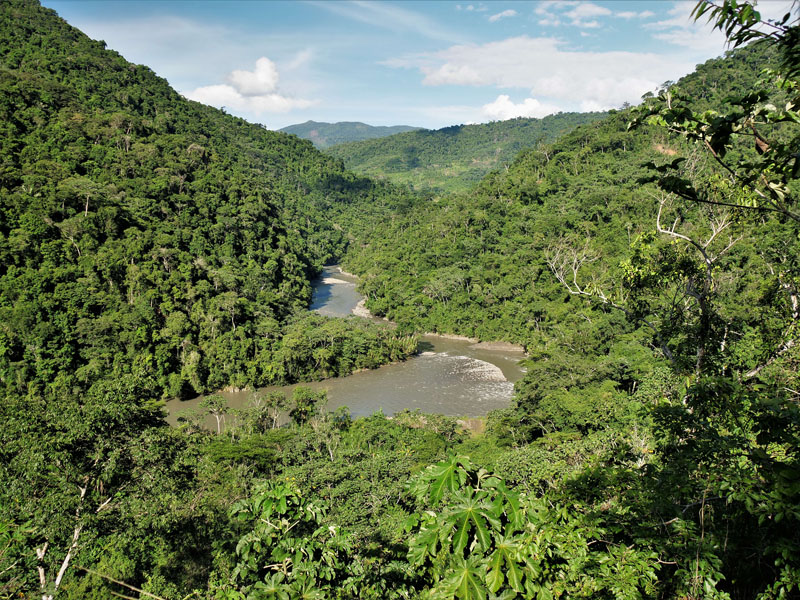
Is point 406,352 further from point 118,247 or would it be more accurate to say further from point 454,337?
point 118,247

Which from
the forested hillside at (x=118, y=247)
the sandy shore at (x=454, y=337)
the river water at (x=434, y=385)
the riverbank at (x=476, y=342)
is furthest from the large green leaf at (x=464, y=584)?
the sandy shore at (x=454, y=337)

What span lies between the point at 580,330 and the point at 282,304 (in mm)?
24792

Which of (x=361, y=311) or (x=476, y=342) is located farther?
(x=361, y=311)

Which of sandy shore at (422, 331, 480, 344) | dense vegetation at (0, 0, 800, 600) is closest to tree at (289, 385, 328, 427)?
dense vegetation at (0, 0, 800, 600)

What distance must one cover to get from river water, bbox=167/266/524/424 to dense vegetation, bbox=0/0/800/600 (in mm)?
1634

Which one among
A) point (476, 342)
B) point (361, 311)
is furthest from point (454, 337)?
point (361, 311)

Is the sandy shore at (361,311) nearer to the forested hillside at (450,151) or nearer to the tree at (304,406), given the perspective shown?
the tree at (304,406)

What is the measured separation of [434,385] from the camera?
28.7 metres

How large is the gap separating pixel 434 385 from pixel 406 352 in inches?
220

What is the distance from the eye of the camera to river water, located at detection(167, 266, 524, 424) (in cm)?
2595

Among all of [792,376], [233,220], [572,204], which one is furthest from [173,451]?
[572,204]

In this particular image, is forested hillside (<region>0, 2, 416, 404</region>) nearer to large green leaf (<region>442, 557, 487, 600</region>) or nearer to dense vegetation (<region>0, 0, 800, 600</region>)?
dense vegetation (<region>0, 0, 800, 600</region>)

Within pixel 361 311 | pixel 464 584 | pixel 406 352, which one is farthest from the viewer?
pixel 361 311

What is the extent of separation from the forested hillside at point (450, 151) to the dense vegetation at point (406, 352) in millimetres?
65866
